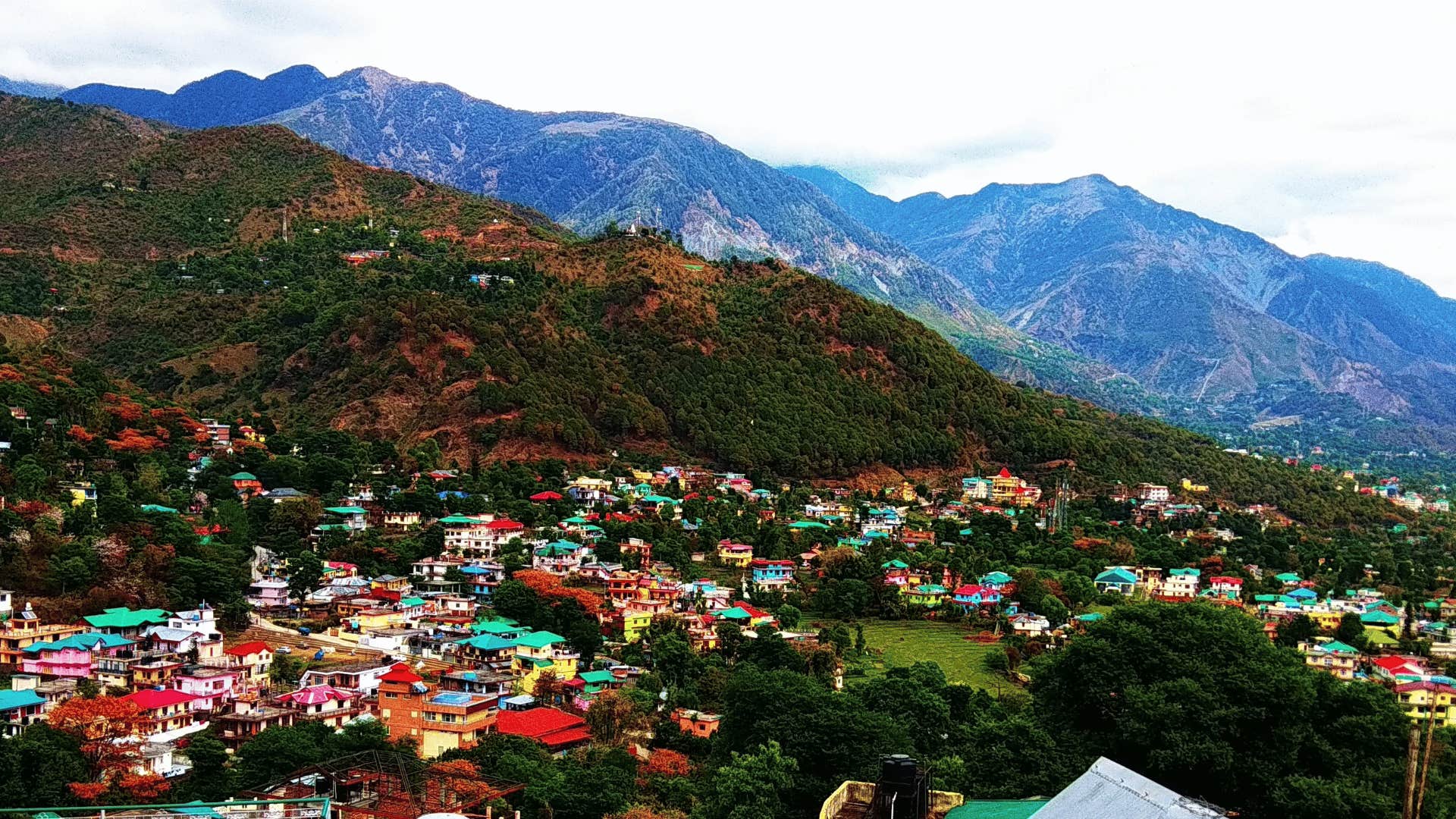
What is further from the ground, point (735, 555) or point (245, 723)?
point (735, 555)

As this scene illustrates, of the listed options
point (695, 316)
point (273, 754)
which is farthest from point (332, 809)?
point (695, 316)

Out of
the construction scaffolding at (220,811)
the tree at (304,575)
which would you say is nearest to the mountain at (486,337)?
the tree at (304,575)

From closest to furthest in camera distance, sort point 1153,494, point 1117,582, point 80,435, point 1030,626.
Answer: point 1030,626, point 80,435, point 1117,582, point 1153,494

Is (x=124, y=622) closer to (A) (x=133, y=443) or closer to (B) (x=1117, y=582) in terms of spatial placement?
(A) (x=133, y=443)

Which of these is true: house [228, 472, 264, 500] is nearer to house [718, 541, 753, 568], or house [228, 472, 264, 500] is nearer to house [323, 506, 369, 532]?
house [323, 506, 369, 532]

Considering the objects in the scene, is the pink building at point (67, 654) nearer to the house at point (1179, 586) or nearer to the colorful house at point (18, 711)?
the colorful house at point (18, 711)

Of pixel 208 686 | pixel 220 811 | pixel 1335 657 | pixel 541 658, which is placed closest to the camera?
pixel 220 811

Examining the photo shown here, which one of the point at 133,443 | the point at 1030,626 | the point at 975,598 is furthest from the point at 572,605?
the point at 133,443
